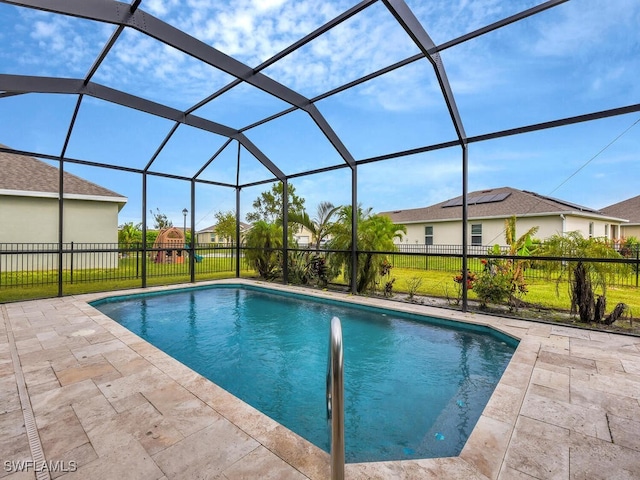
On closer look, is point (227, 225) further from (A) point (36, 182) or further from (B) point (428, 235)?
(B) point (428, 235)

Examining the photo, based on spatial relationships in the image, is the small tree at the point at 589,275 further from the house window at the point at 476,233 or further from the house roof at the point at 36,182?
the house roof at the point at 36,182

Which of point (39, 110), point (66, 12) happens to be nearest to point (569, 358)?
point (66, 12)

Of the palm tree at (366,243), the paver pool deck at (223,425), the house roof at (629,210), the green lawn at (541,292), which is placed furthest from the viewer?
the house roof at (629,210)

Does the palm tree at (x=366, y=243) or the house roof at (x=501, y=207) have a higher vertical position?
the house roof at (x=501, y=207)

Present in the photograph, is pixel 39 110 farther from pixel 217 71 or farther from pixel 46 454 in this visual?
pixel 46 454

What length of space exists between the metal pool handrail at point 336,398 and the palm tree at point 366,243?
6.18 meters

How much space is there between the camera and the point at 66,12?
3580 millimetres

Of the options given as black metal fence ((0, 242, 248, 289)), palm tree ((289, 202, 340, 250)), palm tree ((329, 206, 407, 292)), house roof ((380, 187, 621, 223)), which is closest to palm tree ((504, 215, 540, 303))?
palm tree ((329, 206, 407, 292))

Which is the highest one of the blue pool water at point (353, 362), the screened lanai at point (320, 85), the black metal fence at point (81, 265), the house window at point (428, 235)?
the screened lanai at point (320, 85)

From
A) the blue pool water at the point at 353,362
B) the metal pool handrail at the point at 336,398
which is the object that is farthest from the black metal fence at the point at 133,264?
the metal pool handrail at the point at 336,398

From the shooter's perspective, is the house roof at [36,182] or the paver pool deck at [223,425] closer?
the paver pool deck at [223,425]

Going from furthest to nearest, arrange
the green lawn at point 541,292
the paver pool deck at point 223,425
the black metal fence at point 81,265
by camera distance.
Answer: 1. the black metal fence at point 81,265
2. the green lawn at point 541,292
3. the paver pool deck at point 223,425

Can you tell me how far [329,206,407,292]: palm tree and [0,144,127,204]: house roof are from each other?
1116cm

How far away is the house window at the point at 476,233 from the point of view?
43.6ft
